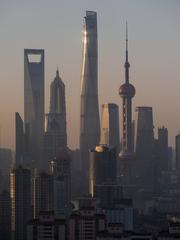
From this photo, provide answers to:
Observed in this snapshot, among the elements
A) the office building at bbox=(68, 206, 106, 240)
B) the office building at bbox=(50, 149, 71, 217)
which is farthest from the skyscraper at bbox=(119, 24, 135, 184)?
the office building at bbox=(68, 206, 106, 240)

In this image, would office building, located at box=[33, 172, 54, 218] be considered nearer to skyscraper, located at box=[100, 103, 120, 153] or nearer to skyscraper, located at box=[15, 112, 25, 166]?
skyscraper, located at box=[15, 112, 25, 166]

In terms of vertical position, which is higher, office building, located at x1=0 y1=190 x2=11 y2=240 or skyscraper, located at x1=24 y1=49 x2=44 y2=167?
skyscraper, located at x1=24 y1=49 x2=44 y2=167

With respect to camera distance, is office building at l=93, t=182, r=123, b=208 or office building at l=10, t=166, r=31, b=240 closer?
office building at l=10, t=166, r=31, b=240

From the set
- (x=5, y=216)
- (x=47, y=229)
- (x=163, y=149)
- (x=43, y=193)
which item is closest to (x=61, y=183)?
(x=43, y=193)

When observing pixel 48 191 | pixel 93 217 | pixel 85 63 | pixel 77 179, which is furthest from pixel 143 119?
pixel 93 217

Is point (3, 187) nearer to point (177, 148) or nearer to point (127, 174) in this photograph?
point (127, 174)

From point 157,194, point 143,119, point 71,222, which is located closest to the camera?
point 71,222
